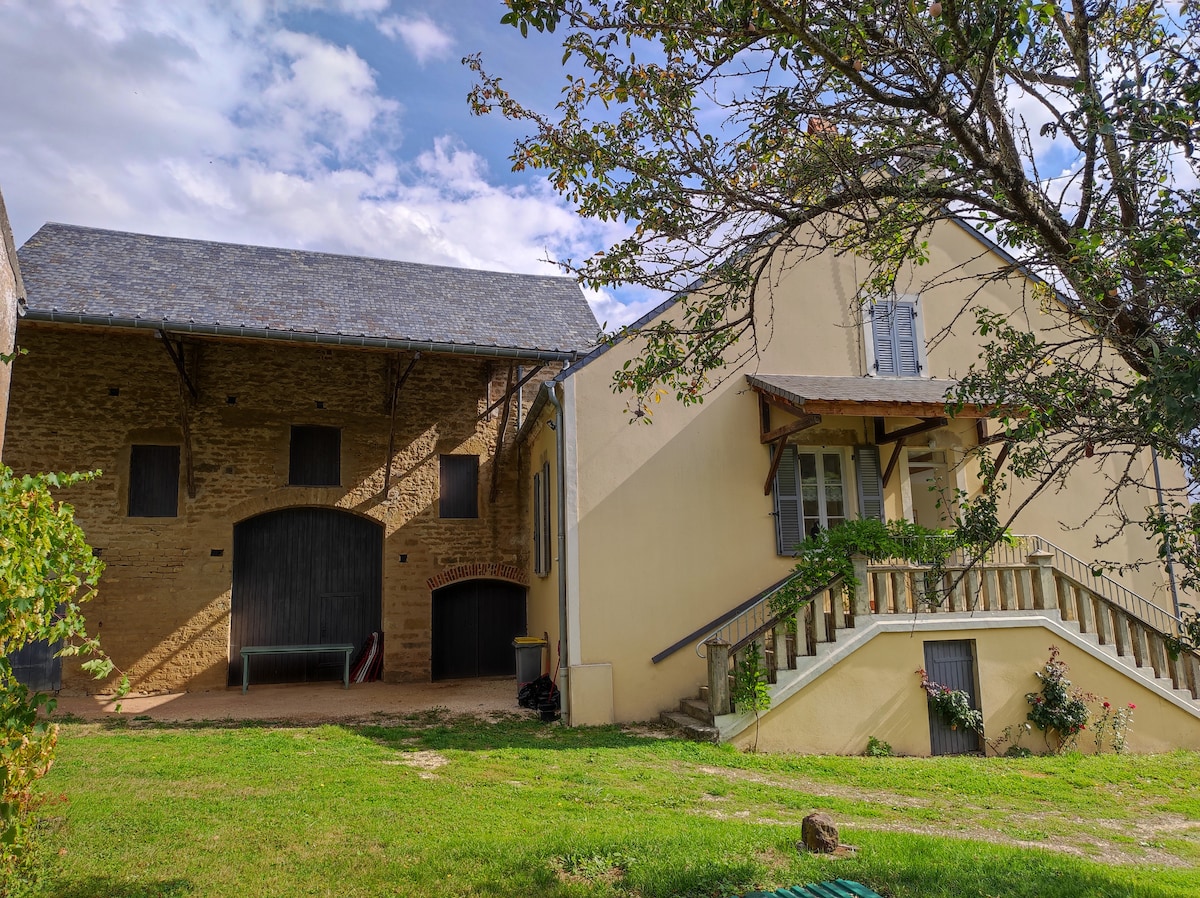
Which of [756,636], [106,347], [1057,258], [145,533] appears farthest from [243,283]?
[1057,258]

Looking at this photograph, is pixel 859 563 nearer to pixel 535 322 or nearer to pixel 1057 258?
pixel 1057 258

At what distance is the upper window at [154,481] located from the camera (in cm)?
1214

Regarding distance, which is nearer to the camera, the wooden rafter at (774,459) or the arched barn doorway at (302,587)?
the wooden rafter at (774,459)

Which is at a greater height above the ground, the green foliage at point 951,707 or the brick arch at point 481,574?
the brick arch at point 481,574

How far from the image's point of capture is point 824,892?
3.94 metres

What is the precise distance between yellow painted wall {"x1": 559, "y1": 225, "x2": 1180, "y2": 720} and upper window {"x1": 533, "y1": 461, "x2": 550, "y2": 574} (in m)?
1.60

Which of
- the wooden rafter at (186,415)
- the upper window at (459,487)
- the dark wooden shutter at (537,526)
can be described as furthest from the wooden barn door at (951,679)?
the wooden rafter at (186,415)

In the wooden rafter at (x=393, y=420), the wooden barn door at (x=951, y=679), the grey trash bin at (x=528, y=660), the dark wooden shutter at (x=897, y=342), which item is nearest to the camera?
the wooden barn door at (x=951, y=679)

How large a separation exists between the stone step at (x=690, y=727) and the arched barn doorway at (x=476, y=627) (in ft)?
15.9

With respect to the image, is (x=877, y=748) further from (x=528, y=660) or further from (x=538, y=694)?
(x=528, y=660)

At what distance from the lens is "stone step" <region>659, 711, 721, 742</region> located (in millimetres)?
8227

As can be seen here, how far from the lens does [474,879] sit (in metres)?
4.37

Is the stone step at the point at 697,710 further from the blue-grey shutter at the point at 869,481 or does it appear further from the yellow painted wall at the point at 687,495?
the blue-grey shutter at the point at 869,481

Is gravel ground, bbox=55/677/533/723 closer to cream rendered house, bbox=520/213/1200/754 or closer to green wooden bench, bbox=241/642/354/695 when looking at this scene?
green wooden bench, bbox=241/642/354/695
